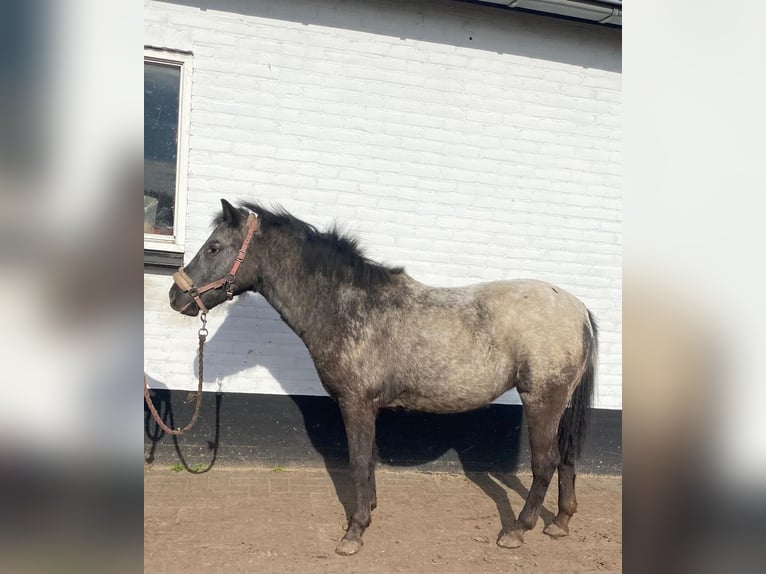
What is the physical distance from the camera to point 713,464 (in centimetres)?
83

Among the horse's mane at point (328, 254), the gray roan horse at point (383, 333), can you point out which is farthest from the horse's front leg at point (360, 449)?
the horse's mane at point (328, 254)

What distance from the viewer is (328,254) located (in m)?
3.89

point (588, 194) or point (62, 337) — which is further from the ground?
point (588, 194)

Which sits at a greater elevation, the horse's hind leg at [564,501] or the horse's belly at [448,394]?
the horse's belly at [448,394]

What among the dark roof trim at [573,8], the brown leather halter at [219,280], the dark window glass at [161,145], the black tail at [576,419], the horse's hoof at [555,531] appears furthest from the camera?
the dark roof trim at [573,8]

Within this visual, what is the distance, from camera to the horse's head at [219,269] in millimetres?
3701

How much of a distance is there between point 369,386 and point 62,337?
9.74ft

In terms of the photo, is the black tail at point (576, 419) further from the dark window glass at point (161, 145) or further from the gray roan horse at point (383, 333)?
the dark window glass at point (161, 145)

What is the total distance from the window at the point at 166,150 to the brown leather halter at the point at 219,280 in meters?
1.38

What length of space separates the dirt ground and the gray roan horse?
252 mm

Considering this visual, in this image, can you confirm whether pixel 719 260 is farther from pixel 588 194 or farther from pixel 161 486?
pixel 588 194

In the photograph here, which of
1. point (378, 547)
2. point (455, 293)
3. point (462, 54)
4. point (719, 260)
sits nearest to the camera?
point (719, 260)

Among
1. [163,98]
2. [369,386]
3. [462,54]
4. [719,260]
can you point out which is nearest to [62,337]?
[719,260]

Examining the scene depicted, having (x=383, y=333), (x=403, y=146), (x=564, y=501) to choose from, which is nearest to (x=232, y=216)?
(x=383, y=333)
